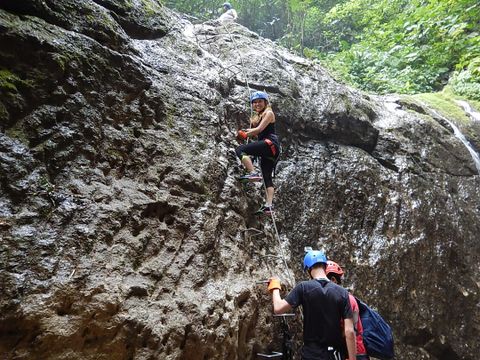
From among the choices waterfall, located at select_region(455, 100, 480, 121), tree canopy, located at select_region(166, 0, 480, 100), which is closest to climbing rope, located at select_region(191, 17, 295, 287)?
tree canopy, located at select_region(166, 0, 480, 100)

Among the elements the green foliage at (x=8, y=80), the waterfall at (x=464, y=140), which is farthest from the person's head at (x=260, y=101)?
the waterfall at (x=464, y=140)

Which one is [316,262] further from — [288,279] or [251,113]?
[251,113]

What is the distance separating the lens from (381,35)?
1411 cm

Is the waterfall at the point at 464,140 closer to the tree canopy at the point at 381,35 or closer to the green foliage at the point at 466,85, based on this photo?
the tree canopy at the point at 381,35

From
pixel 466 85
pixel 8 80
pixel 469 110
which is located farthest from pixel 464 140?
pixel 8 80

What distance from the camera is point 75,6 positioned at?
429 centimetres

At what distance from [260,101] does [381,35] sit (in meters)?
11.1

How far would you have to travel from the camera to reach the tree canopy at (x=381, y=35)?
10.2 meters

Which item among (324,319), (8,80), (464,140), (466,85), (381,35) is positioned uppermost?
(381,35)

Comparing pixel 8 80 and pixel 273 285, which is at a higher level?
pixel 8 80

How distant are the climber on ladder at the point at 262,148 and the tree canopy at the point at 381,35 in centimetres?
497

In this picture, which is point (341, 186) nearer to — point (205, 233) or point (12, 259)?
point (205, 233)

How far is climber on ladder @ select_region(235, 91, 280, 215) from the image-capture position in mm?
5027

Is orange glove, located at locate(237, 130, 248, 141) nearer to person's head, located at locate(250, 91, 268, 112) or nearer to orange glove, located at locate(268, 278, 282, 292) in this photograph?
person's head, located at locate(250, 91, 268, 112)
